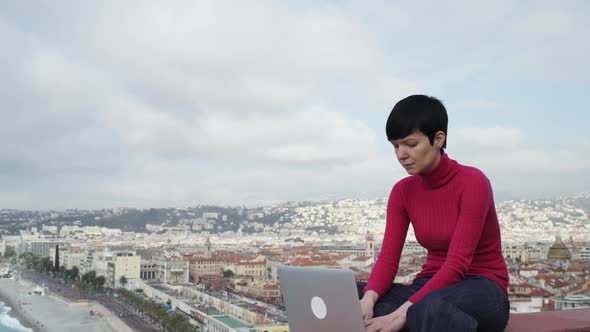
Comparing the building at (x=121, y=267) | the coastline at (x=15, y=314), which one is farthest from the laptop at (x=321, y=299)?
the building at (x=121, y=267)

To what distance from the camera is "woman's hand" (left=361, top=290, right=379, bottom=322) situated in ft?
3.18

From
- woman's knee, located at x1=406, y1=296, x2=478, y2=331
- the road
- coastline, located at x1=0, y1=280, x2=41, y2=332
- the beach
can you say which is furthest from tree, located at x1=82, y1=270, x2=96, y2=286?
woman's knee, located at x1=406, y1=296, x2=478, y2=331

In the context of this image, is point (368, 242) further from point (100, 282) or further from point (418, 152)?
point (418, 152)

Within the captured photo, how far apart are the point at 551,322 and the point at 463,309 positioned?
34 cm

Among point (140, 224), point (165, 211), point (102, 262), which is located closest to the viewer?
point (102, 262)

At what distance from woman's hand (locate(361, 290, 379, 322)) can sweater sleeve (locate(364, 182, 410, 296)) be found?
0.03 metres

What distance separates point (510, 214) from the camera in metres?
14.4

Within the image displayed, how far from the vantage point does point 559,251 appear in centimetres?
1533

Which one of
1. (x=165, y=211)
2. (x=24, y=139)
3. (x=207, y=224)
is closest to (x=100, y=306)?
(x=24, y=139)

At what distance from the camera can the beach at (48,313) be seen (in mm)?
8688

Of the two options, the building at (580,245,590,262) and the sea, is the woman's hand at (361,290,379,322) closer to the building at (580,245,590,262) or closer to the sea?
the sea

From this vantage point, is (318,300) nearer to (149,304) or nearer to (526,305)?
(526,305)

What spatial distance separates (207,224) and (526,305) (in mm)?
9769

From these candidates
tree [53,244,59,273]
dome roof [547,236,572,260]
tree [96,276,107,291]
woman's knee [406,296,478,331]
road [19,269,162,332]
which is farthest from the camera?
dome roof [547,236,572,260]
